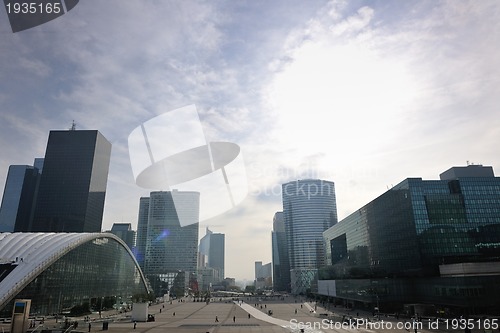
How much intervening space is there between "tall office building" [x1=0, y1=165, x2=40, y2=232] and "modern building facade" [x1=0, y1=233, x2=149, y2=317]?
140498mm

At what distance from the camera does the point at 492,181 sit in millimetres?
73375

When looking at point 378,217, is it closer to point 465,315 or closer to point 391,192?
point 391,192

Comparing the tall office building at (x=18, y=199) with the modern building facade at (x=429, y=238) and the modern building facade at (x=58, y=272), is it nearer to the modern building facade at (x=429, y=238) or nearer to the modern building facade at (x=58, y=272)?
the modern building facade at (x=58, y=272)

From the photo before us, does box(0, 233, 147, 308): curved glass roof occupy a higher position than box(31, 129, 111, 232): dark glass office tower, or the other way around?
box(31, 129, 111, 232): dark glass office tower

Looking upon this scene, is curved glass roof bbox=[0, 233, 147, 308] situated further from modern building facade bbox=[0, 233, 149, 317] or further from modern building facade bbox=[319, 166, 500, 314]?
modern building facade bbox=[319, 166, 500, 314]

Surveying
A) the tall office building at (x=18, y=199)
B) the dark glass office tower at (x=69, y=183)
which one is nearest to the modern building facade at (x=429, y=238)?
the dark glass office tower at (x=69, y=183)

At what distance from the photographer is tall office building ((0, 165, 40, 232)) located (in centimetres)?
18862

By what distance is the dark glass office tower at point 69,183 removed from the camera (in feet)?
514

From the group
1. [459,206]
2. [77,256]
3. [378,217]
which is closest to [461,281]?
[459,206]

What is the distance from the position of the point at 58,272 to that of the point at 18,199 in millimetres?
166144

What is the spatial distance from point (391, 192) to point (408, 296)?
22.4 meters

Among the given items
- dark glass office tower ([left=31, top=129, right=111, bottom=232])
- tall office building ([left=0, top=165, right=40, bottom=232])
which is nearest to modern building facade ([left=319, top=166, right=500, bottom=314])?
dark glass office tower ([left=31, top=129, right=111, bottom=232])

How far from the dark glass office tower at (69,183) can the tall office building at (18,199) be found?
1363 inches

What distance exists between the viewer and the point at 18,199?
194m
